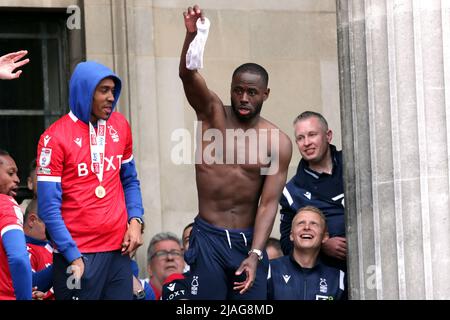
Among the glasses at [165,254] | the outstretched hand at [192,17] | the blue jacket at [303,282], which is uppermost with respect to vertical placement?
the outstretched hand at [192,17]

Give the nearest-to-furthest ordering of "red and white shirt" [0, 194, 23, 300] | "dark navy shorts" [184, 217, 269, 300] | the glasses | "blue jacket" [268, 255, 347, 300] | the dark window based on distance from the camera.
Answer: "red and white shirt" [0, 194, 23, 300] → "dark navy shorts" [184, 217, 269, 300] → "blue jacket" [268, 255, 347, 300] → the glasses → the dark window

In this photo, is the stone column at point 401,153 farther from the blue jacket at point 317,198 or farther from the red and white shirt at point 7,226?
the red and white shirt at point 7,226

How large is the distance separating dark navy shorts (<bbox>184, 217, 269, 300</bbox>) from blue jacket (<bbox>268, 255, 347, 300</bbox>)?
43cm

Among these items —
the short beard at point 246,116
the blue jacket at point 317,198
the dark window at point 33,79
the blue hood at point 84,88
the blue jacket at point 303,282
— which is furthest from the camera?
the dark window at point 33,79

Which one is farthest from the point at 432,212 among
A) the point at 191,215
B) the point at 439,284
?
the point at 191,215

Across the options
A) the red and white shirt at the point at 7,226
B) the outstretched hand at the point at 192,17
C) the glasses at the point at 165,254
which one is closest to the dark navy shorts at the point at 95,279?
the red and white shirt at the point at 7,226

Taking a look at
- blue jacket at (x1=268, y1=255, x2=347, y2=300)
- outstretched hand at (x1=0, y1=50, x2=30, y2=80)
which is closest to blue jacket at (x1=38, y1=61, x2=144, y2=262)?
outstretched hand at (x1=0, y1=50, x2=30, y2=80)

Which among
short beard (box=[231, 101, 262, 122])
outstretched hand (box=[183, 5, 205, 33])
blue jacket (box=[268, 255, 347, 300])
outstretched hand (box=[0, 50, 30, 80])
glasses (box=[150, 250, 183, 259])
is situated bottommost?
blue jacket (box=[268, 255, 347, 300])

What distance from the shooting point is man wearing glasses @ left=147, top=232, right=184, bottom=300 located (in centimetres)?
1939

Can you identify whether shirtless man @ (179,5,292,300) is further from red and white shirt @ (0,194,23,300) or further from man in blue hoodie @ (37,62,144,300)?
red and white shirt @ (0,194,23,300)

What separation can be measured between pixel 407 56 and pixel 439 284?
68.3 inches

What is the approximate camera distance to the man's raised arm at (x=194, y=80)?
16625 millimetres

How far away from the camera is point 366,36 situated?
17266mm
